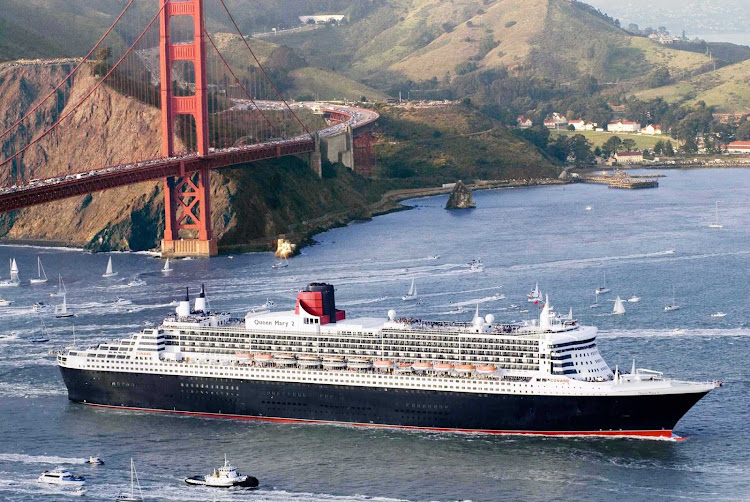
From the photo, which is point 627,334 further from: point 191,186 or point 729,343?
point 191,186

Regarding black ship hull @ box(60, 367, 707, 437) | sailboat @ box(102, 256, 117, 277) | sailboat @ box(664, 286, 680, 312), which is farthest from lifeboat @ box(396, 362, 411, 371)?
sailboat @ box(102, 256, 117, 277)

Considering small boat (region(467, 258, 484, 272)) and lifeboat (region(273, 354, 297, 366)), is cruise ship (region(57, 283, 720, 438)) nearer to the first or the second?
lifeboat (region(273, 354, 297, 366))

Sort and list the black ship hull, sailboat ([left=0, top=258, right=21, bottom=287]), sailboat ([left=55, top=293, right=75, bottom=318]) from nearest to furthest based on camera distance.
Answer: the black ship hull → sailboat ([left=55, top=293, right=75, bottom=318]) → sailboat ([left=0, top=258, right=21, bottom=287])

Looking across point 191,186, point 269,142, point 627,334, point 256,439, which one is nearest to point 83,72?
point 269,142

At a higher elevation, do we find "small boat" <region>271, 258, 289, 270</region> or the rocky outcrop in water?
the rocky outcrop in water

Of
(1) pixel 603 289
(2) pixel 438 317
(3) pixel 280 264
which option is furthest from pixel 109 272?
(1) pixel 603 289

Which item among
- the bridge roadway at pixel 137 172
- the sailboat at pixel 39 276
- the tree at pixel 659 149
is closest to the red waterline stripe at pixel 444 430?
the bridge roadway at pixel 137 172

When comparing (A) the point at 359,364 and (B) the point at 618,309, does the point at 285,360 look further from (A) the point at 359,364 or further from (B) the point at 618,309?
(B) the point at 618,309
